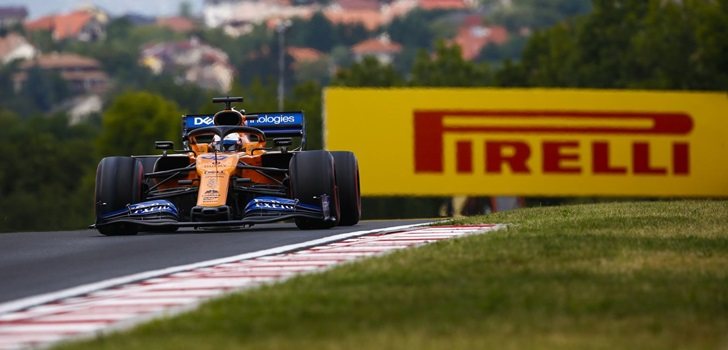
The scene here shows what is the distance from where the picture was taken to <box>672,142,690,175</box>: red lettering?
45656 mm

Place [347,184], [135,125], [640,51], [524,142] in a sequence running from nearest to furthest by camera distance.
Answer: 1. [347,184]
2. [524,142]
3. [640,51]
4. [135,125]

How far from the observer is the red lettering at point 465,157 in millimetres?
44906

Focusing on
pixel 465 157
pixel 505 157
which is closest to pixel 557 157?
pixel 505 157

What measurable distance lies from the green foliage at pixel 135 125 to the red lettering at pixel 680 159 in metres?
70.5

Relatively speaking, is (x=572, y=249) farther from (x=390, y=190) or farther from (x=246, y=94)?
(x=246, y=94)

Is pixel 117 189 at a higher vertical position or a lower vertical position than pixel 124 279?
higher

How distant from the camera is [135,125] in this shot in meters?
119

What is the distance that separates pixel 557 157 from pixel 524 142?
0.84 meters

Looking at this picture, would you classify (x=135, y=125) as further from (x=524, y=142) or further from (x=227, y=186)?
(x=227, y=186)

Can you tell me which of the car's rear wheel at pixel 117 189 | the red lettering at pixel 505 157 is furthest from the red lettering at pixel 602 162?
the car's rear wheel at pixel 117 189

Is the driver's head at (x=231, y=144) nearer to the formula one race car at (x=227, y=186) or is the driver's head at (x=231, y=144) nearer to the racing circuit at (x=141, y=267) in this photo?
the formula one race car at (x=227, y=186)

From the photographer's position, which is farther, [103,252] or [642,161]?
[642,161]

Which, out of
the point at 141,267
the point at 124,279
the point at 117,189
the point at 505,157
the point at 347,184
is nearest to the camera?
→ the point at 124,279

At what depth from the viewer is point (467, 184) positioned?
1768 inches
